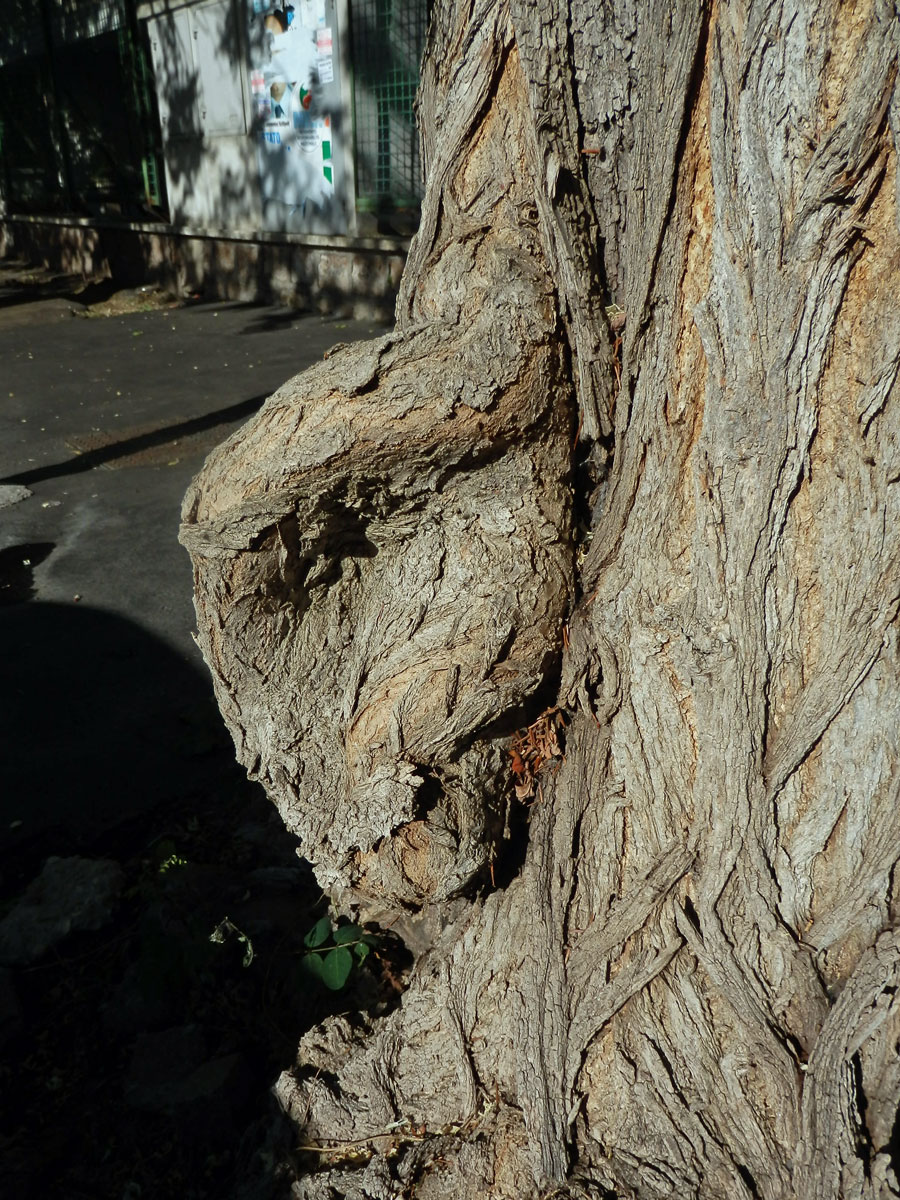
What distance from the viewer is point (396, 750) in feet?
7.02

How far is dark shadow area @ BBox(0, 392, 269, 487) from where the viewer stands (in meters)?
7.03

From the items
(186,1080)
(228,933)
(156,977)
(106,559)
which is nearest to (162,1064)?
(186,1080)

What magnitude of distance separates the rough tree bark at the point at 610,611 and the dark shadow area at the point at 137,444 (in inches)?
209

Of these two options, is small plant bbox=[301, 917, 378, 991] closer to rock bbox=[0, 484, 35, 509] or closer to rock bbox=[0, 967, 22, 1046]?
rock bbox=[0, 967, 22, 1046]

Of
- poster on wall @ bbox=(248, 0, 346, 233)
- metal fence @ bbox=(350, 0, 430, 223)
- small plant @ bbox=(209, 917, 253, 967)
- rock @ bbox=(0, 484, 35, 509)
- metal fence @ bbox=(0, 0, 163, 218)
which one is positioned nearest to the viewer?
small plant @ bbox=(209, 917, 253, 967)

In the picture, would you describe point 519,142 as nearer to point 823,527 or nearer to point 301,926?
point 823,527

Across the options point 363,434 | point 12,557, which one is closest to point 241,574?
point 363,434

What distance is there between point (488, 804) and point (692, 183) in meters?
1.30

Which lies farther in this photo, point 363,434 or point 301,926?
→ point 301,926

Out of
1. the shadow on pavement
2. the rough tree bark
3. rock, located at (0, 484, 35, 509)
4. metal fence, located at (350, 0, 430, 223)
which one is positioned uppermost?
metal fence, located at (350, 0, 430, 223)

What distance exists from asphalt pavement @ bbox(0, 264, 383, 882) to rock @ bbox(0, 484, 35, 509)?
15 millimetres

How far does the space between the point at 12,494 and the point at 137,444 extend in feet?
4.03

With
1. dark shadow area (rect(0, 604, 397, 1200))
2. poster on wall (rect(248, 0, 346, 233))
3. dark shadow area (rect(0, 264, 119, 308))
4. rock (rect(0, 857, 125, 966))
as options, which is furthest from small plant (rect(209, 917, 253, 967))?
dark shadow area (rect(0, 264, 119, 308))

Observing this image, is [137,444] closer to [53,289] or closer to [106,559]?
[106,559]
